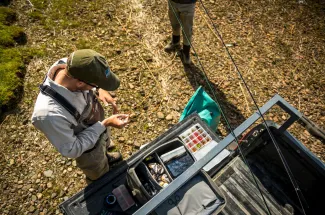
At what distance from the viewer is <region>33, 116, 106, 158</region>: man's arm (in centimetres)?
257

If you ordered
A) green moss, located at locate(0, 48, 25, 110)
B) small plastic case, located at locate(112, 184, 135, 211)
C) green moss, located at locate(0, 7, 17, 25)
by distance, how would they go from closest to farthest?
small plastic case, located at locate(112, 184, 135, 211) → green moss, located at locate(0, 48, 25, 110) → green moss, located at locate(0, 7, 17, 25)

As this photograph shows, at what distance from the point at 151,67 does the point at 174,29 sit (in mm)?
1201

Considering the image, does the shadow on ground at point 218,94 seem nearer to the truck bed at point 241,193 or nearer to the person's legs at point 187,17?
the person's legs at point 187,17

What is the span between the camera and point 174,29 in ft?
20.0

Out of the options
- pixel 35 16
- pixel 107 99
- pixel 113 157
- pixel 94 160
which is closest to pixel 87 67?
pixel 107 99

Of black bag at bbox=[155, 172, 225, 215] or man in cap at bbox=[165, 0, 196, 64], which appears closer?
black bag at bbox=[155, 172, 225, 215]

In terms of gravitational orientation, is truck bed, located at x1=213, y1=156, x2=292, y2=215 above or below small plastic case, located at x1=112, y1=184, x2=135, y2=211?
above

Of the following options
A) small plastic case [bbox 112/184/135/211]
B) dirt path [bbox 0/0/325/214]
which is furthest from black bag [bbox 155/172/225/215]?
dirt path [bbox 0/0/325/214]

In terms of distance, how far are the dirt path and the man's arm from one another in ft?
6.31

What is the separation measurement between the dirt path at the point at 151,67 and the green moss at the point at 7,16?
26 cm

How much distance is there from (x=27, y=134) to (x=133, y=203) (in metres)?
3.14

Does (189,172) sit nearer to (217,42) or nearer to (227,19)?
(217,42)

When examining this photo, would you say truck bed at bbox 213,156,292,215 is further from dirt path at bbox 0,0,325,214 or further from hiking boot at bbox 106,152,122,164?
hiking boot at bbox 106,152,122,164

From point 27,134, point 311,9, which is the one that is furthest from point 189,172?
point 311,9
